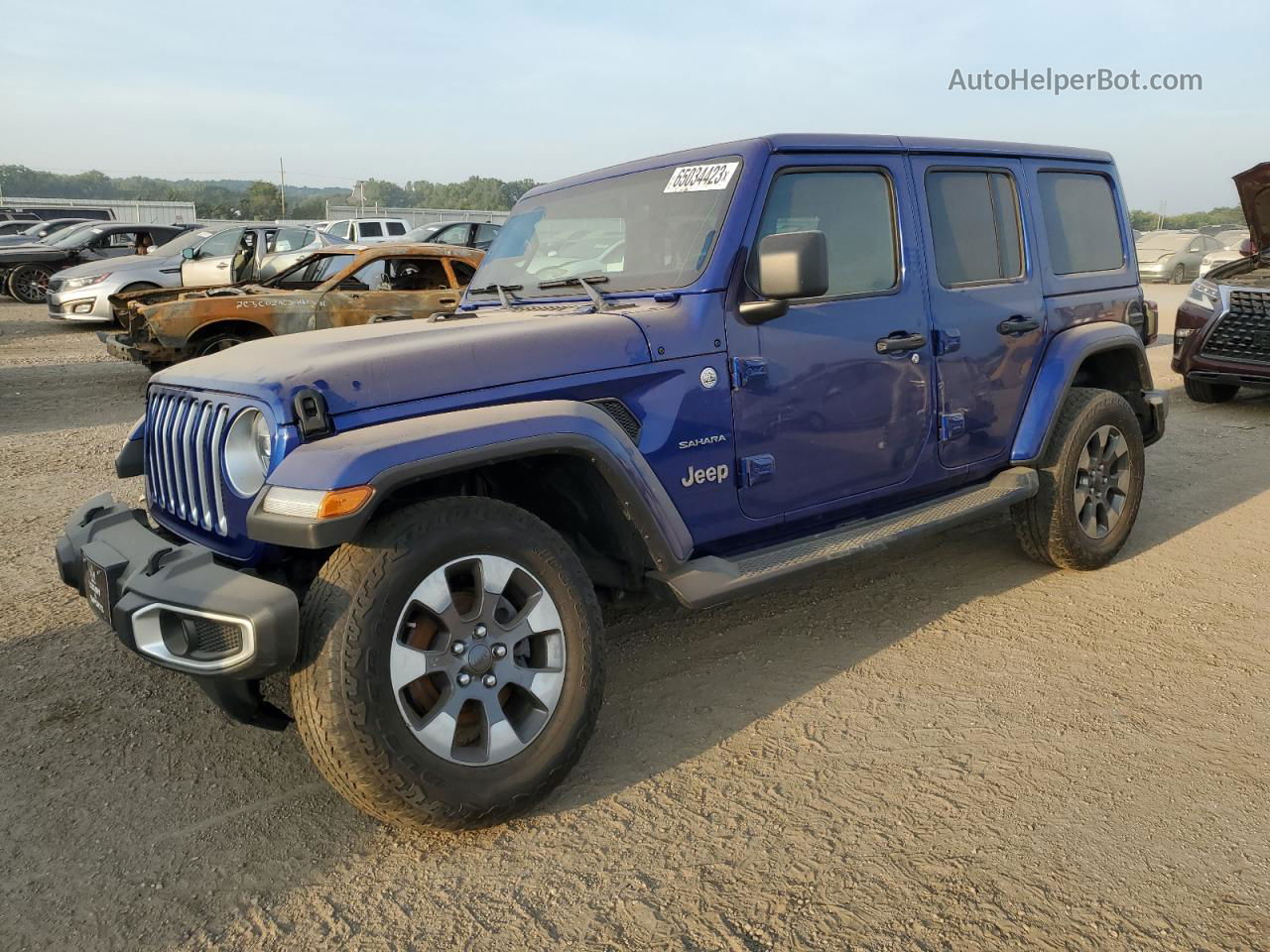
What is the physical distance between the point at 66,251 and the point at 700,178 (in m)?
18.8

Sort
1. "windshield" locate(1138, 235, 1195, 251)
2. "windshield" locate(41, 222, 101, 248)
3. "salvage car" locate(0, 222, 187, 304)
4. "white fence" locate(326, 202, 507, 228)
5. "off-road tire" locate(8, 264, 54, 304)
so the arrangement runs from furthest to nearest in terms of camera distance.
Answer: "white fence" locate(326, 202, 507, 228) → "windshield" locate(1138, 235, 1195, 251) → "off-road tire" locate(8, 264, 54, 304) → "windshield" locate(41, 222, 101, 248) → "salvage car" locate(0, 222, 187, 304)

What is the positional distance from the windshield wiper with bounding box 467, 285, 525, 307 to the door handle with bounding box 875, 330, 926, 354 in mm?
1441

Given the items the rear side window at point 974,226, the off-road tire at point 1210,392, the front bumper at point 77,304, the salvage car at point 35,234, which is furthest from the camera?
the salvage car at point 35,234

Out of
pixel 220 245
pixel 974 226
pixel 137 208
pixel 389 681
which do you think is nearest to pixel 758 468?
pixel 389 681

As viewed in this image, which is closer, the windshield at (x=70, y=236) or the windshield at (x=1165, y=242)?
the windshield at (x=70, y=236)

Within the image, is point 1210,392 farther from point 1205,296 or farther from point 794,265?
point 794,265

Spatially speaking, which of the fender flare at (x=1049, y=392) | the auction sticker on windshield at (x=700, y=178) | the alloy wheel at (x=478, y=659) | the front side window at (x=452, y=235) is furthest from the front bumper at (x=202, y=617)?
the front side window at (x=452, y=235)

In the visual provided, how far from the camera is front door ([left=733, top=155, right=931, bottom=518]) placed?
11.5ft

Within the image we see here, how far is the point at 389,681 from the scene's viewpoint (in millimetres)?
2600

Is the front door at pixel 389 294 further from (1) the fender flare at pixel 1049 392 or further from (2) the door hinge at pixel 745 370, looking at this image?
(2) the door hinge at pixel 745 370

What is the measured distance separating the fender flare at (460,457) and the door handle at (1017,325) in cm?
204

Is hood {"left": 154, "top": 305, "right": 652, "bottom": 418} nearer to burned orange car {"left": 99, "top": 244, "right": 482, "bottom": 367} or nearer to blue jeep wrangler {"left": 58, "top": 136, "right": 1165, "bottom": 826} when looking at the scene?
blue jeep wrangler {"left": 58, "top": 136, "right": 1165, "bottom": 826}

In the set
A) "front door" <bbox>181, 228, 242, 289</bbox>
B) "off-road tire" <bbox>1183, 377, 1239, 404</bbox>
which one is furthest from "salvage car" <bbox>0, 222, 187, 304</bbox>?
"off-road tire" <bbox>1183, 377, 1239, 404</bbox>

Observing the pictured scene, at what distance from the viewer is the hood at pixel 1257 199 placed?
857 centimetres
